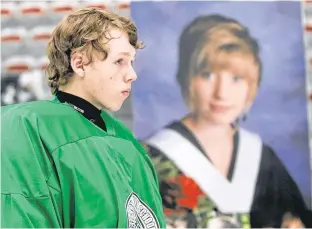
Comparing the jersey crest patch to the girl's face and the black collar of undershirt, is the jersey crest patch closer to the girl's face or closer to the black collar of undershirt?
the black collar of undershirt

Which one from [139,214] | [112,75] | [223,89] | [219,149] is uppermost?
[112,75]

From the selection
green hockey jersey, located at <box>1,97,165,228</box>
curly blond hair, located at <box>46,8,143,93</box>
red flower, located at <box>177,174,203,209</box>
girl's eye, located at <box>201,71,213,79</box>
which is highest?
curly blond hair, located at <box>46,8,143,93</box>

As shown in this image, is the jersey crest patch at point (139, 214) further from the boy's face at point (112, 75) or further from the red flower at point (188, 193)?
the red flower at point (188, 193)

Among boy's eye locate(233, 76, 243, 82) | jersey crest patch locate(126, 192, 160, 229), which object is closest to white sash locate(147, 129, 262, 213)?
boy's eye locate(233, 76, 243, 82)

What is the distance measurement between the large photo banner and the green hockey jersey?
1.66 metres

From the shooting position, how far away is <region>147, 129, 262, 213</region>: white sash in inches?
102

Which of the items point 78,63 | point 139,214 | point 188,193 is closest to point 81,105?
point 78,63

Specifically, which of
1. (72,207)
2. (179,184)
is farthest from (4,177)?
(179,184)

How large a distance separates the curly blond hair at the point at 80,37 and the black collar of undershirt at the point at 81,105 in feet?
0.09

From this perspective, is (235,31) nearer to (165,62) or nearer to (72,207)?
→ (165,62)

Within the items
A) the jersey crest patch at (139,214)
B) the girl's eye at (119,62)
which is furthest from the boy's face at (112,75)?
the jersey crest patch at (139,214)

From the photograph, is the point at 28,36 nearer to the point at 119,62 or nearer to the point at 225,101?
the point at 225,101

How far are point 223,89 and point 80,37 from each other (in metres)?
1.74

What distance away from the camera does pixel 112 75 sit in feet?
3.18
